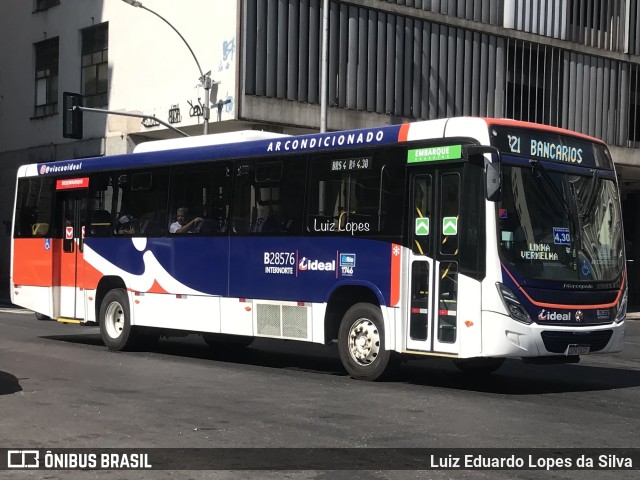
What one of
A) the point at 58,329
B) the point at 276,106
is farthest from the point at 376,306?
the point at 276,106

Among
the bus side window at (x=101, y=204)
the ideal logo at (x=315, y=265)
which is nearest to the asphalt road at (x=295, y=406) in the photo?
the ideal logo at (x=315, y=265)

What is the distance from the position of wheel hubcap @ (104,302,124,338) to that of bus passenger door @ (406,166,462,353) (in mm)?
6274

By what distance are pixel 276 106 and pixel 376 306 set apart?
18.4m

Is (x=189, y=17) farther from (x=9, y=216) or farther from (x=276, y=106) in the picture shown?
(x=9, y=216)

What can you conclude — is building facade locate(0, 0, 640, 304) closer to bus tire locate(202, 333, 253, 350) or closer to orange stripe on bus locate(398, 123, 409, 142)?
bus tire locate(202, 333, 253, 350)

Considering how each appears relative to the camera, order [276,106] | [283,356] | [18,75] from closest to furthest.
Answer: [283,356] → [276,106] → [18,75]

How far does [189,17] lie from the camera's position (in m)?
32.8

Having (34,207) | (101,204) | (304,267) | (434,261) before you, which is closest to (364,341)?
(304,267)

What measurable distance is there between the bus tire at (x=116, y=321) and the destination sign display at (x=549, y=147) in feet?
24.2

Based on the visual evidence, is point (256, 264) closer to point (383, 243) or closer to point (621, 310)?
point (383, 243)

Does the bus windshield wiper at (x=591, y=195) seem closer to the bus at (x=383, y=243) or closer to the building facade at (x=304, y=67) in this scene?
the bus at (x=383, y=243)

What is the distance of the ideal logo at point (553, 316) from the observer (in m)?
12.4

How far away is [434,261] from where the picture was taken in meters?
12.8

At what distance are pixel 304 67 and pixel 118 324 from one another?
51.7ft
